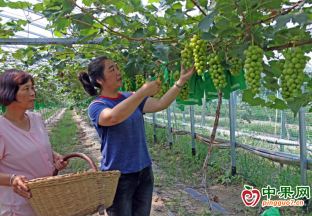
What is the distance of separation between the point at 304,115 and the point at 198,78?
4.93ft

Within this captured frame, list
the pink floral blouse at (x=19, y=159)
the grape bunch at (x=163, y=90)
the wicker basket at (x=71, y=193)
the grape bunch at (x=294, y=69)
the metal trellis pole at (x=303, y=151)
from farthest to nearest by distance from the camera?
the metal trellis pole at (x=303, y=151) → the grape bunch at (x=163, y=90) → the pink floral blouse at (x=19, y=159) → the wicker basket at (x=71, y=193) → the grape bunch at (x=294, y=69)

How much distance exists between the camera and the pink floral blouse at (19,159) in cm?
161

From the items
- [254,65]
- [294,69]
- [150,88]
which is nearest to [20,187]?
[150,88]

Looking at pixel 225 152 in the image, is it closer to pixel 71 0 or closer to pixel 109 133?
pixel 109 133

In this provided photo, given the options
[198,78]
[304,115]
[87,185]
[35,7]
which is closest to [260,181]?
[304,115]

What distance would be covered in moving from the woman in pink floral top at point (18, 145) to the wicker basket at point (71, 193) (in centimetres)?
26

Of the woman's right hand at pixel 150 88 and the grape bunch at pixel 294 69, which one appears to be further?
the woman's right hand at pixel 150 88

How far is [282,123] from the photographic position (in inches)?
155

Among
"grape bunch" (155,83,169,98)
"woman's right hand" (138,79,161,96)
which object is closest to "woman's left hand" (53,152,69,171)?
"woman's right hand" (138,79,161,96)

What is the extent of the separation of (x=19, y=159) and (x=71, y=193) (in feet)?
1.69

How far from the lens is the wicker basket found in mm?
1336

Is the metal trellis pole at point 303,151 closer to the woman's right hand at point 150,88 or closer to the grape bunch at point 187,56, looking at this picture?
the grape bunch at point 187,56

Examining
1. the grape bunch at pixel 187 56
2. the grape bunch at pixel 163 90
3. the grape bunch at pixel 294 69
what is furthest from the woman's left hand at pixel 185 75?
the grape bunch at pixel 294 69

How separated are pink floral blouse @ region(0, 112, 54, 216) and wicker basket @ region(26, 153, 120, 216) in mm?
311
